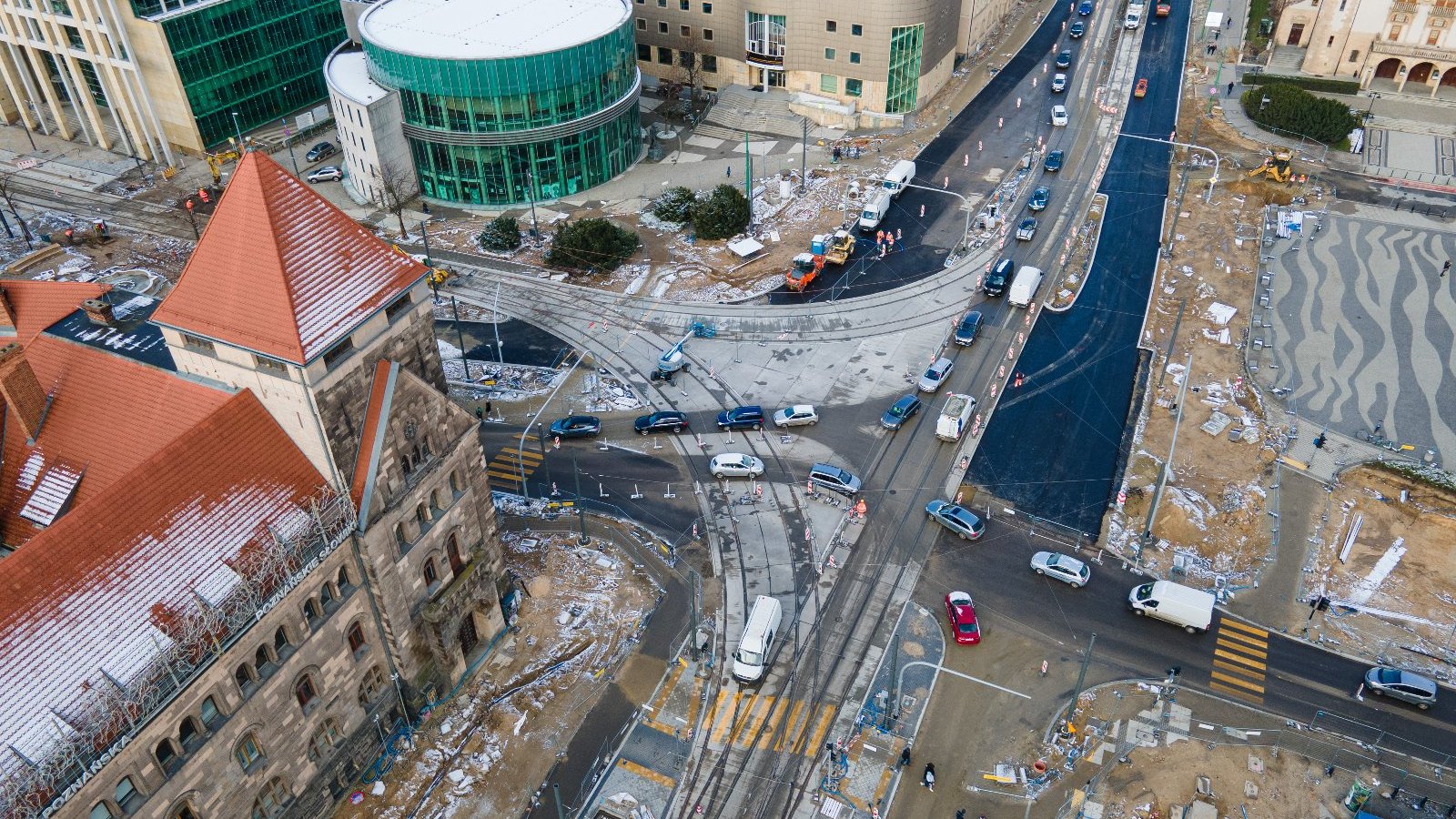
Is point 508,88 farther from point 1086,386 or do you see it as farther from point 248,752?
point 248,752

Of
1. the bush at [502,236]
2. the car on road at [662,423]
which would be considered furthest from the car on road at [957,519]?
the bush at [502,236]

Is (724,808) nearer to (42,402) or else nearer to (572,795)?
(572,795)

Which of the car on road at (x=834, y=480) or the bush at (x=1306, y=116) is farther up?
the bush at (x=1306, y=116)

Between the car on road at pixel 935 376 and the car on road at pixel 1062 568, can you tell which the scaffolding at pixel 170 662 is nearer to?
the car on road at pixel 1062 568

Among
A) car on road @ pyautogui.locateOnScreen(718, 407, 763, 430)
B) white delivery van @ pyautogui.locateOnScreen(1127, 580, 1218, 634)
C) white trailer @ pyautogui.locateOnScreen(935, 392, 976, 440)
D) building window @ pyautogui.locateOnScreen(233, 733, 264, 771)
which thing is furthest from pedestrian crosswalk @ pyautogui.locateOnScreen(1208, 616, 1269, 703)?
building window @ pyautogui.locateOnScreen(233, 733, 264, 771)

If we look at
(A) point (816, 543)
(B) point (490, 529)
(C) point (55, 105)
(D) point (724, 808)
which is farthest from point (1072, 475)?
(C) point (55, 105)

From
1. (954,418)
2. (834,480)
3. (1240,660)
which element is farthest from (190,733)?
(1240,660)
